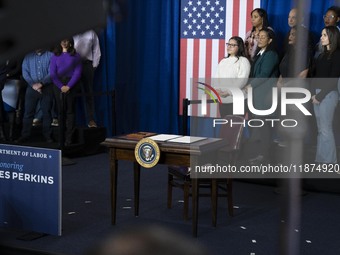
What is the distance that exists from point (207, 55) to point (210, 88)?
2.26 feet

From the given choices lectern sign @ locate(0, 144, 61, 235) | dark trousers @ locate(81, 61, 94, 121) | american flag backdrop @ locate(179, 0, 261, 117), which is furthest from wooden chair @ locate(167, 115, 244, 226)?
dark trousers @ locate(81, 61, 94, 121)

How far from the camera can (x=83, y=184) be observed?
19.3 ft

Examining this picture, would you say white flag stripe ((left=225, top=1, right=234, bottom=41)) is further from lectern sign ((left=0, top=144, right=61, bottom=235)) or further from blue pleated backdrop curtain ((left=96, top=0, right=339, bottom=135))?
lectern sign ((left=0, top=144, right=61, bottom=235))

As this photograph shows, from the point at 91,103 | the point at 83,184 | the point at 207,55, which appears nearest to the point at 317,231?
the point at 83,184

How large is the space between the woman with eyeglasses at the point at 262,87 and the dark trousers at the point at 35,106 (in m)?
2.51

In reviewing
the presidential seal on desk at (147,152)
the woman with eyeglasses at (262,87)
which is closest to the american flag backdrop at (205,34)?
the woman with eyeglasses at (262,87)

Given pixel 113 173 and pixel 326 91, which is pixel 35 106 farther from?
pixel 326 91

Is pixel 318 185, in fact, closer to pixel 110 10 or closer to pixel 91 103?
pixel 91 103

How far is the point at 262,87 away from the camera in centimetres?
621

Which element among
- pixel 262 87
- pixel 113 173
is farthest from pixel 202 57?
pixel 113 173

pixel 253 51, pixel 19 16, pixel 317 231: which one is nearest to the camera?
pixel 19 16

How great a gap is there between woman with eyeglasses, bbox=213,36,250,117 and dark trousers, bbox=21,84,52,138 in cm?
212

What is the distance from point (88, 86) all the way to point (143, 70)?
79 centimetres

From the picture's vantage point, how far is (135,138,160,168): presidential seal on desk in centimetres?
411
